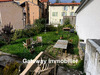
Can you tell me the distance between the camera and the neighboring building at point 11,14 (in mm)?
15483

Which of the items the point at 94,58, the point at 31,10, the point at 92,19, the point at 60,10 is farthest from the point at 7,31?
the point at 60,10

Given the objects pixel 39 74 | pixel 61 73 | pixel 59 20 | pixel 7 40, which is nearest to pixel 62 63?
pixel 61 73

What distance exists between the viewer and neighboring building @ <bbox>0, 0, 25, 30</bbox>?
50.8 feet

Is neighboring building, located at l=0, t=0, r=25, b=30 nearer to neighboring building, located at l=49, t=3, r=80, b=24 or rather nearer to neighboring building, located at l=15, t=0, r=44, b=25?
neighboring building, located at l=15, t=0, r=44, b=25

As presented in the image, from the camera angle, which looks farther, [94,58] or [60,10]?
[60,10]

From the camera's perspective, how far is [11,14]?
16.5 meters

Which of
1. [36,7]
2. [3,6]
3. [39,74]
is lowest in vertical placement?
[39,74]

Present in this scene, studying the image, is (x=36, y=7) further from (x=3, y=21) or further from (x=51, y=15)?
(x=3, y=21)

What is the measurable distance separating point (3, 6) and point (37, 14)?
44.5 ft

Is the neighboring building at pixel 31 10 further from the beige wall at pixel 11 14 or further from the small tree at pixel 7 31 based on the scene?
the small tree at pixel 7 31

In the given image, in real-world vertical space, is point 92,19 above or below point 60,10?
below

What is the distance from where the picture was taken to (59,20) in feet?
102

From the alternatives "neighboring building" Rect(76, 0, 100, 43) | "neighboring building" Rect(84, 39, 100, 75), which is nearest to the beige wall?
"neighboring building" Rect(76, 0, 100, 43)

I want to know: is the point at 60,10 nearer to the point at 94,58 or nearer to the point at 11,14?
the point at 11,14
